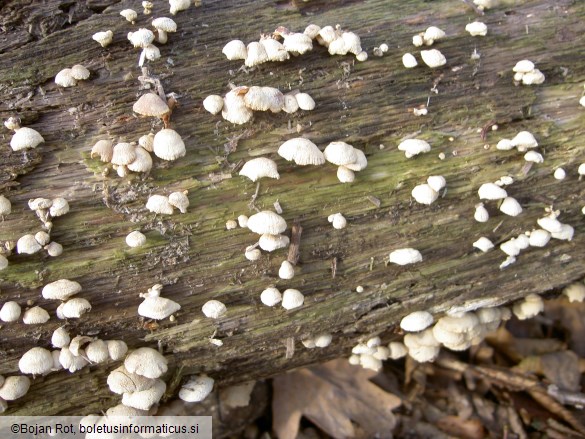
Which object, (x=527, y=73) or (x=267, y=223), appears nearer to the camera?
(x=267, y=223)

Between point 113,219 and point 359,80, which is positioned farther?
point 359,80

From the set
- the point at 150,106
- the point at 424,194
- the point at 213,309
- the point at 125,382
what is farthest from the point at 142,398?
the point at 424,194

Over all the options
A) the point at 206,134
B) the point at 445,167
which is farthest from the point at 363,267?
the point at 206,134

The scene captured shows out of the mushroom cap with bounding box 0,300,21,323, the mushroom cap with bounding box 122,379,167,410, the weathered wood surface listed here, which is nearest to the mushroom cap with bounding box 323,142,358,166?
the weathered wood surface

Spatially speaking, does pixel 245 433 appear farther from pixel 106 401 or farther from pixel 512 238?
pixel 512 238

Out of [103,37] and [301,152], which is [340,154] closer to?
[301,152]

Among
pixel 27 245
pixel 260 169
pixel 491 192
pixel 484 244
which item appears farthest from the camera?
pixel 484 244
